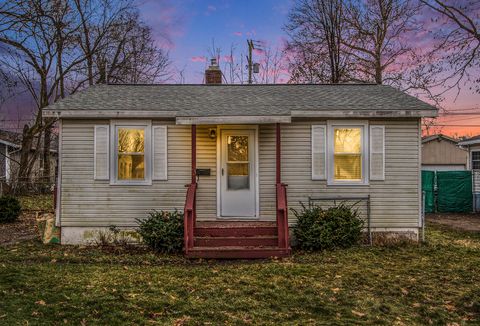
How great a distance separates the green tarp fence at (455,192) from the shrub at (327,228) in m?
9.82

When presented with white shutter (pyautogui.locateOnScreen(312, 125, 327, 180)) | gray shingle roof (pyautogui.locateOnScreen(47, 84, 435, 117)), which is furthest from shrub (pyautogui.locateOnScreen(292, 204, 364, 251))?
gray shingle roof (pyautogui.locateOnScreen(47, 84, 435, 117))

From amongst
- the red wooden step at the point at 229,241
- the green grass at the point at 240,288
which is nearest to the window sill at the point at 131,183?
the green grass at the point at 240,288

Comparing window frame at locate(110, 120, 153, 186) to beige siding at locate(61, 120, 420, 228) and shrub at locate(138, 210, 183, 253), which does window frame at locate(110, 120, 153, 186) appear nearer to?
beige siding at locate(61, 120, 420, 228)

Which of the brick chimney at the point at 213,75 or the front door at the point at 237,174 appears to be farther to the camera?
the brick chimney at the point at 213,75

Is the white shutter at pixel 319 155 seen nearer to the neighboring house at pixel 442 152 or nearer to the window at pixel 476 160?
the window at pixel 476 160

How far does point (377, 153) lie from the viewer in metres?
9.55

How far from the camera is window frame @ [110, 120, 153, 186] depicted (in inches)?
373

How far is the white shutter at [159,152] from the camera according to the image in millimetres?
9523

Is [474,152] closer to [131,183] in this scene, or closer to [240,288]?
[131,183]

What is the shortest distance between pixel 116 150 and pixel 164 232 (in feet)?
7.98

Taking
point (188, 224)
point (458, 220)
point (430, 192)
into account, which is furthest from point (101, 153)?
point (430, 192)

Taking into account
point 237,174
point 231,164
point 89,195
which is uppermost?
point 231,164

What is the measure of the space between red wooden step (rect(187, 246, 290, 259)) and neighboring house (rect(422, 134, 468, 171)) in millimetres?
24781

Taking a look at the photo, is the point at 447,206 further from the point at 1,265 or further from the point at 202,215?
the point at 1,265
